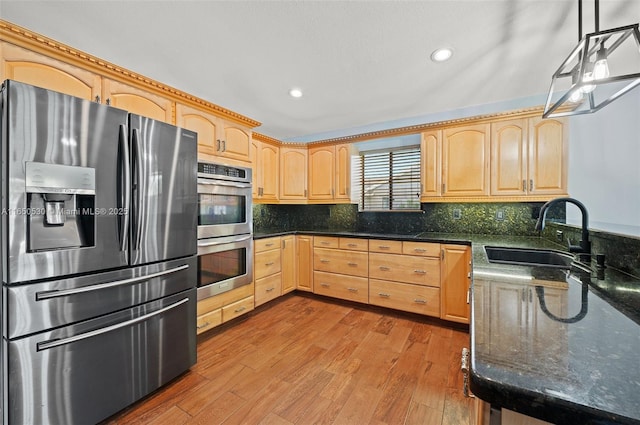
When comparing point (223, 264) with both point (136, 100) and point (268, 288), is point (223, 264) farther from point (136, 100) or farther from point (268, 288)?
point (136, 100)

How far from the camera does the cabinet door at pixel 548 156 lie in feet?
7.91

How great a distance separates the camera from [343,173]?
138 inches

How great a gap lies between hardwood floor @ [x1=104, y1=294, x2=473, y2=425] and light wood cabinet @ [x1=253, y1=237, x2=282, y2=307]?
1.05ft

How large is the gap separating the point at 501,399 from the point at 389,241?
8.15ft

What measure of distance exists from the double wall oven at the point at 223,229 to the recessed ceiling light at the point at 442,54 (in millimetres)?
1949

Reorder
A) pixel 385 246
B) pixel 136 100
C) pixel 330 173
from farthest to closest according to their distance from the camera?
pixel 330 173, pixel 385 246, pixel 136 100

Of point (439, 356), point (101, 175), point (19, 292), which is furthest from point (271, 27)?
point (439, 356)

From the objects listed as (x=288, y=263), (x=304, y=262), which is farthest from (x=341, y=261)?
(x=288, y=263)

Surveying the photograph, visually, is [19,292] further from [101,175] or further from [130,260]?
[101,175]

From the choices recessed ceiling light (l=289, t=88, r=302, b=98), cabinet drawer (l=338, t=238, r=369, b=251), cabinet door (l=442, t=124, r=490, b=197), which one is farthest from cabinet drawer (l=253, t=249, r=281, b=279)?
cabinet door (l=442, t=124, r=490, b=197)

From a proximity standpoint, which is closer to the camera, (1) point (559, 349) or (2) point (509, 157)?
(1) point (559, 349)

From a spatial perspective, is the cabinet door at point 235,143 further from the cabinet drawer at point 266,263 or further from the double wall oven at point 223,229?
the cabinet drawer at point 266,263

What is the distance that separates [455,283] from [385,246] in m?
0.78

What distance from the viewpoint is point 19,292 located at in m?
1.16
